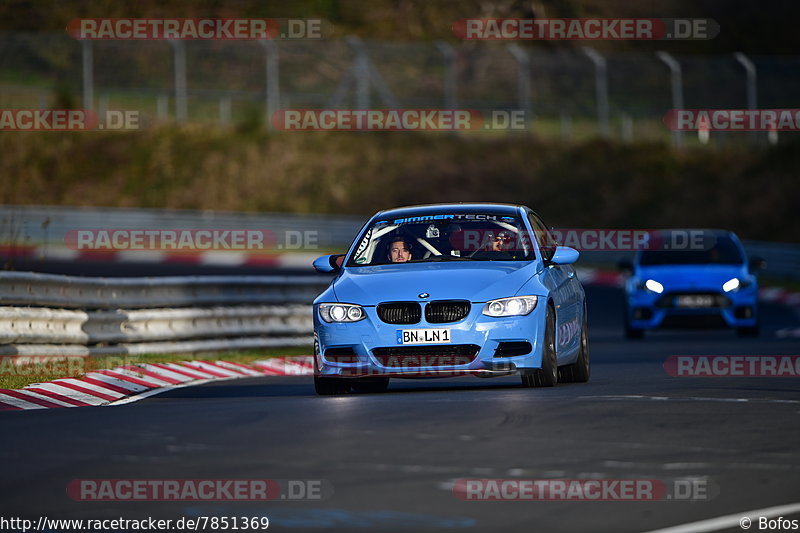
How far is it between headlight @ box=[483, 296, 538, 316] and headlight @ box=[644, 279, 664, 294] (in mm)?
10307

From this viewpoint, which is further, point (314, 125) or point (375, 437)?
point (314, 125)

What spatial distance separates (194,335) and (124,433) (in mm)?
9021

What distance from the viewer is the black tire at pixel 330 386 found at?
1321cm

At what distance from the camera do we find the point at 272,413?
1109cm

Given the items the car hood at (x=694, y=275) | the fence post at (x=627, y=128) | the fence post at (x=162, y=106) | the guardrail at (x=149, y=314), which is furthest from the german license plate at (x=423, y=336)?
the fence post at (x=162, y=106)

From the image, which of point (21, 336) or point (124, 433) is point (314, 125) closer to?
point (21, 336)

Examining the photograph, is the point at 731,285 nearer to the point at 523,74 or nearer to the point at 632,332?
the point at 632,332

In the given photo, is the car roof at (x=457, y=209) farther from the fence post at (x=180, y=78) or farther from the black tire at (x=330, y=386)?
the fence post at (x=180, y=78)

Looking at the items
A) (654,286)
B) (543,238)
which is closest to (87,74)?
(654,286)

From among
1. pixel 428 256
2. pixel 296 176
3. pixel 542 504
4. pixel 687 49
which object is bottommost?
pixel 542 504

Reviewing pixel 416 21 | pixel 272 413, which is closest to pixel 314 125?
pixel 416 21

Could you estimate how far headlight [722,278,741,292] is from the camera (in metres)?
22.9

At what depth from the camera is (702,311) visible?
2275 centimetres

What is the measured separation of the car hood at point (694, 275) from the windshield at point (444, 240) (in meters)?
9.09
